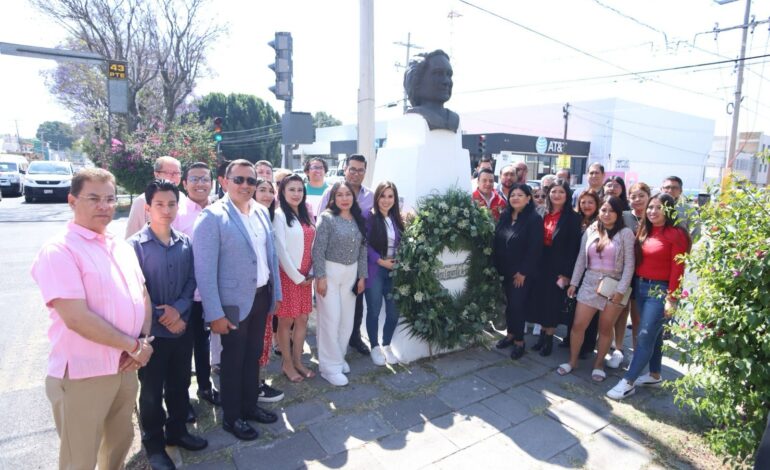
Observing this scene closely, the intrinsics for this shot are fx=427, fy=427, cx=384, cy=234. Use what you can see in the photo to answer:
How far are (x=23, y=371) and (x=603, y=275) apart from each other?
17.5 feet

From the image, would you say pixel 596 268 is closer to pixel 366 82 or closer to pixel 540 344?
pixel 540 344

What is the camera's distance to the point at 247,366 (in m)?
3.10

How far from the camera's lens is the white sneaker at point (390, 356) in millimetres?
4254

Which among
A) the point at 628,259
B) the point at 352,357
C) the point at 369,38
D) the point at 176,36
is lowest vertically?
the point at 352,357

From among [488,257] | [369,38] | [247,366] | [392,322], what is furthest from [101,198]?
[369,38]

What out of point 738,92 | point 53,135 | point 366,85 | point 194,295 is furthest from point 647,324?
point 53,135

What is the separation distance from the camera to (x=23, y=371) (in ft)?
12.7

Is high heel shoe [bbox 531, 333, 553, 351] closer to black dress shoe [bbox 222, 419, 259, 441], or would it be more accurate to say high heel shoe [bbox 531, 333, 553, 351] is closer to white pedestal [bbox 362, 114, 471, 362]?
white pedestal [bbox 362, 114, 471, 362]

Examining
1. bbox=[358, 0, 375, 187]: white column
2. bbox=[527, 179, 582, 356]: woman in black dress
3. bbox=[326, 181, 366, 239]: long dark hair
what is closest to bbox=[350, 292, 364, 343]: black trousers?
bbox=[326, 181, 366, 239]: long dark hair

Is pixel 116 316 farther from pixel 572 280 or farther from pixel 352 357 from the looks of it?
pixel 572 280

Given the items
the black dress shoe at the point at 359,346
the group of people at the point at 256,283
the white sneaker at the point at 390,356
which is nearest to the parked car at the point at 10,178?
the group of people at the point at 256,283

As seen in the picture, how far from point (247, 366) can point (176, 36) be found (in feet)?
66.2

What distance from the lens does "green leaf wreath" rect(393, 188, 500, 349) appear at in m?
4.14

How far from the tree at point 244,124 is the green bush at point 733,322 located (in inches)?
1433
